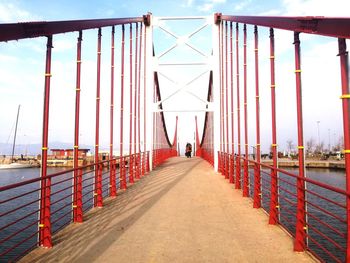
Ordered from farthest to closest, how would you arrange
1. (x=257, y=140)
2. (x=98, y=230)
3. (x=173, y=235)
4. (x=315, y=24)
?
1. (x=257, y=140)
2. (x=98, y=230)
3. (x=173, y=235)
4. (x=315, y=24)

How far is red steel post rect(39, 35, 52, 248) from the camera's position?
16.4ft

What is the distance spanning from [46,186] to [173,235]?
213 centimetres

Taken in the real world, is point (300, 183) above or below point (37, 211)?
above

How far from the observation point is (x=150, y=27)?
1652cm

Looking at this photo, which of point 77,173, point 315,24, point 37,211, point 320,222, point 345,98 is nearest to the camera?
point 345,98

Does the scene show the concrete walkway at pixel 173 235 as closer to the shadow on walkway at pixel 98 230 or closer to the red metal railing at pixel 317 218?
the shadow on walkway at pixel 98 230

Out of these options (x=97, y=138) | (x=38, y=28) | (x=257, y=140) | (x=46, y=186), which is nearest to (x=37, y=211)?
(x=46, y=186)

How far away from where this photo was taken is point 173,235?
17.5ft

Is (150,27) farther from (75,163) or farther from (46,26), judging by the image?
(46,26)

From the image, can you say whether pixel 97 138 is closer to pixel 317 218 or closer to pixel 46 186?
pixel 46 186

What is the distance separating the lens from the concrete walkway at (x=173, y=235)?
14.5 feet

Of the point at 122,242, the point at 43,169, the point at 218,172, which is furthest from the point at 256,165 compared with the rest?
the point at 218,172

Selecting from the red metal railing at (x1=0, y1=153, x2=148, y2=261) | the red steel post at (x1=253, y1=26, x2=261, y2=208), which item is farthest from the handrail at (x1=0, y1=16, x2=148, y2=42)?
the red steel post at (x1=253, y1=26, x2=261, y2=208)

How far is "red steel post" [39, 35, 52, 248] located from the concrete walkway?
0.21 m
